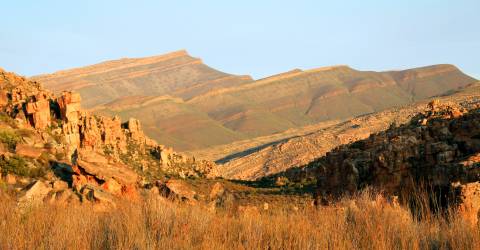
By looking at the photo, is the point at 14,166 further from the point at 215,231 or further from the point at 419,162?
the point at 215,231

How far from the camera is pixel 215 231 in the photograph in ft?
30.5

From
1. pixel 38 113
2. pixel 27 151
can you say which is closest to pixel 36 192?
pixel 27 151


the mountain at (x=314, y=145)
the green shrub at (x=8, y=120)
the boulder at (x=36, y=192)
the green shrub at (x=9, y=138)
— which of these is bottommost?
the mountain at (x=314, y=145)

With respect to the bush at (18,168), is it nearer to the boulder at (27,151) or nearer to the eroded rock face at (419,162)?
the boulder at (27,151)

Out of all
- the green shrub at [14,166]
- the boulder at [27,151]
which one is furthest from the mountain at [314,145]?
the green shrub at [14,166]

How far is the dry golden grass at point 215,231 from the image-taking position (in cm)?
848

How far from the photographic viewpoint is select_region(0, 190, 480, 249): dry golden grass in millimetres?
8477

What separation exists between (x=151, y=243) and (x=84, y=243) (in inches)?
41.3

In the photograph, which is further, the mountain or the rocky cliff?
the mountain

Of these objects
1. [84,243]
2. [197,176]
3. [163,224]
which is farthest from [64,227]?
[197,176]

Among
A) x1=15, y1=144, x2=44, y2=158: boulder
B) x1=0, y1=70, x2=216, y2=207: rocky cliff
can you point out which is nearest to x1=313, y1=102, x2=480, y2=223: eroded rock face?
x1=0, y1=70, x2=216, y2=207: rocky cliff

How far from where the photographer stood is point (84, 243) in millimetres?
8523

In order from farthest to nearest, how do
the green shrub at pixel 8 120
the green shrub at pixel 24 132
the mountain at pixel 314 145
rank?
the mountain at pixel 314 145 → the green shrub at pixel 8 120 → the green shrub at pixel 24 132

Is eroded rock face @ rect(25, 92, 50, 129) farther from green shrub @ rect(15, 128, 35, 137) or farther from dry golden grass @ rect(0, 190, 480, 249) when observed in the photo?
dry golden grass @ rect(0, 190, 480, 249)
